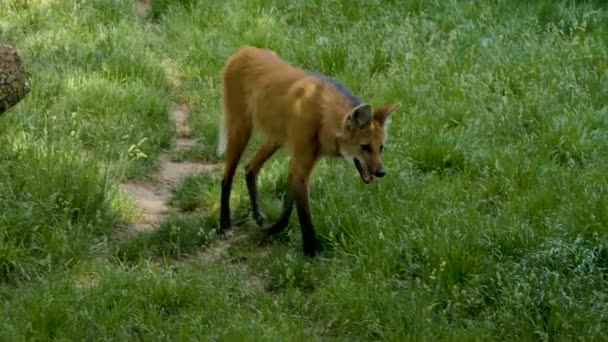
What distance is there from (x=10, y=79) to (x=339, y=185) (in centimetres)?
208

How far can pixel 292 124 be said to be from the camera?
211 inches

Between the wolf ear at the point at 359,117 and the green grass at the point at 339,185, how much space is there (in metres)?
0.55

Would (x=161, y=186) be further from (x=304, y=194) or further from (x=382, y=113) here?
(x=382, y=113)

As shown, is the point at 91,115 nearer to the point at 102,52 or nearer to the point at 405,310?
the point at 102,52

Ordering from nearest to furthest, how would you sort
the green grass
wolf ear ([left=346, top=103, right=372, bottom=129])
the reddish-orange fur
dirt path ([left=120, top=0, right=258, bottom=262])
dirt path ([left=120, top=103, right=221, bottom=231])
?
the green grass
wolf ear ([left=346, top=103, right=372, bottom=129])
the reddish-orange fur
dirt path ([left=120, top=0, right=258, bottom=262])
dirt path ([left=120, top=103, right=221, bottom=231])

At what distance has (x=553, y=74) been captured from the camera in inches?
282

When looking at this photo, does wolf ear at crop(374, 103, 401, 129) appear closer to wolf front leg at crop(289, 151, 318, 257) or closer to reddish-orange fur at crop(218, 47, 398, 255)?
reddish-orange fur at crop(218, 47, 398, 255)

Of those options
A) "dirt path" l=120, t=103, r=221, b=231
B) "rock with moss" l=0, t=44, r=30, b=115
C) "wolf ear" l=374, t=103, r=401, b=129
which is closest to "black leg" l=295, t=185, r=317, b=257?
"wolf ear" l=374, t=103, r=401, b=129

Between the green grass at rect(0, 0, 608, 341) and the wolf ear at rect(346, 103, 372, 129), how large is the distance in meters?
0.55

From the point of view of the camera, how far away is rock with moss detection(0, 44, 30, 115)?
219 inches

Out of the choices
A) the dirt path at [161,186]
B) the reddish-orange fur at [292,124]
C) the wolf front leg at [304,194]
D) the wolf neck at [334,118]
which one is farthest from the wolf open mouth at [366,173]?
the dirt path at [161,186]

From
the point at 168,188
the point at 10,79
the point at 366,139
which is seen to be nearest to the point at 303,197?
the point at 366,139

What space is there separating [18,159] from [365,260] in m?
2.31

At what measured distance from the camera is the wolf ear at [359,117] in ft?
16.2
